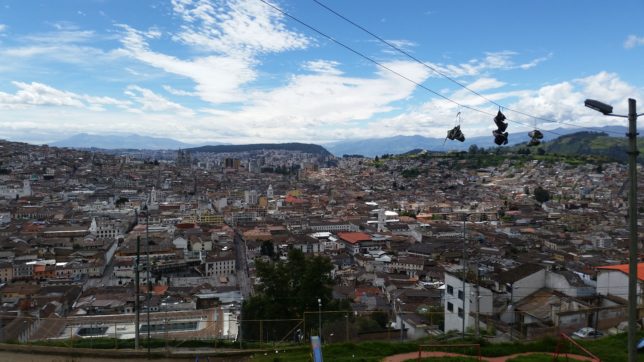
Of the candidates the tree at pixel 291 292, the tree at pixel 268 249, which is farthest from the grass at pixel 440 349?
the tree at pixel 268 249

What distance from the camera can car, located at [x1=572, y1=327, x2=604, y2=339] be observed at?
25.4ft

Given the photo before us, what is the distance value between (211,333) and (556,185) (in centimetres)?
6048

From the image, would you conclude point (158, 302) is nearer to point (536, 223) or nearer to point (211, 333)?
point (211, 333)

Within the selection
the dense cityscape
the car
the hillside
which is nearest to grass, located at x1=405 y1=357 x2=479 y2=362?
the dense cityscape

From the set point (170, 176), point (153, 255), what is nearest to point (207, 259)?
point (153, 255)

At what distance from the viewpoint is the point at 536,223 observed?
40.6 meters

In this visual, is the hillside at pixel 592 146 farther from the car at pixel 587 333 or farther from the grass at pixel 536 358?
the grass at pixel 536 358

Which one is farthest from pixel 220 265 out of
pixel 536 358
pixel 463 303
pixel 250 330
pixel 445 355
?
pixel 536 358

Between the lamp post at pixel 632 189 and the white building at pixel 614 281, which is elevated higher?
the lamp post at pixel 632 189

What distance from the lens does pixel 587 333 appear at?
7.88 meters

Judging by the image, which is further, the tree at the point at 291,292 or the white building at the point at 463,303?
the tree at the point at 291,292

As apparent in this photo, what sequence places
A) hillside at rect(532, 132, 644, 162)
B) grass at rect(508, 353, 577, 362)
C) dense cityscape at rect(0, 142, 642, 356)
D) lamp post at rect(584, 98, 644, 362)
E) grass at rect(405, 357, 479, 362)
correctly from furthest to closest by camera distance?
hillside at rect(532, 132, 644, 162), dense cityscape at rect(0, 142, 642, 356), grass at rect(508, 353, 577, 362), grass at rect(405, 357, 479, 362), lamp post at rect(584, 98, 644, 362)

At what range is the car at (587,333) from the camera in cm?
775

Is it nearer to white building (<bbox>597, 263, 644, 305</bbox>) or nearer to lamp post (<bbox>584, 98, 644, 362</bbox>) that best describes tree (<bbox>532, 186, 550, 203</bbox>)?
white building (<bbox>597, 263, 644, 305</bbox>)
